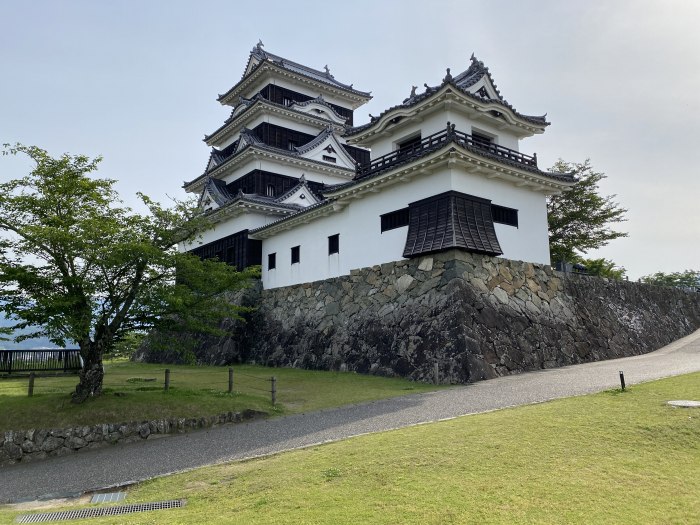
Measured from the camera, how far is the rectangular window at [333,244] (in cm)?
1938

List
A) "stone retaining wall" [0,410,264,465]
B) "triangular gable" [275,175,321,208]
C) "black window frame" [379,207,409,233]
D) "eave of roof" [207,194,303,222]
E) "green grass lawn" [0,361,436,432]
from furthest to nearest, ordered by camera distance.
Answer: "triangular gable" [275,175,321,208], "eave of roof" [207,194,303,222], "black window frame" [379,207,409,233], "green grass lawn" [0,361,436,432], "stone retaining wall" [0,410,264,465]

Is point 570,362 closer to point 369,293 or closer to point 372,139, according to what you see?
point 369,293

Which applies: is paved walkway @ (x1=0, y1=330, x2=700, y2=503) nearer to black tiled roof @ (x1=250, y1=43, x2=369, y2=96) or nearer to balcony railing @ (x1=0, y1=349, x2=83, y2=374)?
balcony railing @ (x1=0, y1=349, x2=83, y2=374)

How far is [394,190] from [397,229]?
142cm

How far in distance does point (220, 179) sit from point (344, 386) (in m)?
19.0

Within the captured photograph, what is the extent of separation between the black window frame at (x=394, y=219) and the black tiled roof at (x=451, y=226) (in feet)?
1.64

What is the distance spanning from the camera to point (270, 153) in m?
24.9

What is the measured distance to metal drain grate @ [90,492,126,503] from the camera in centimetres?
589

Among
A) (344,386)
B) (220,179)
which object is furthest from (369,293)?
(220,179)

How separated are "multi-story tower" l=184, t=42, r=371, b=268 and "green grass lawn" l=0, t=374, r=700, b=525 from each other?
59.5 feet

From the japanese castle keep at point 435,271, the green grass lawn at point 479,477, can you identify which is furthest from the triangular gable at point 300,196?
the green grass lawn at point 479,477

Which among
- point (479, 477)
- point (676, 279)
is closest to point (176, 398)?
point (479, 477)

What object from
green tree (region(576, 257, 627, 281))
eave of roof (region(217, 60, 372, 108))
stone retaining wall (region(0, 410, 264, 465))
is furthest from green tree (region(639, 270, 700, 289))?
stone retaining wall (region(0, 410, 264, 465))

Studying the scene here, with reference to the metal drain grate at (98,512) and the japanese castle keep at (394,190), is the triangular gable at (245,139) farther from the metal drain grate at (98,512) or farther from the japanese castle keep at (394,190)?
the metal drain grate at (98,512)
